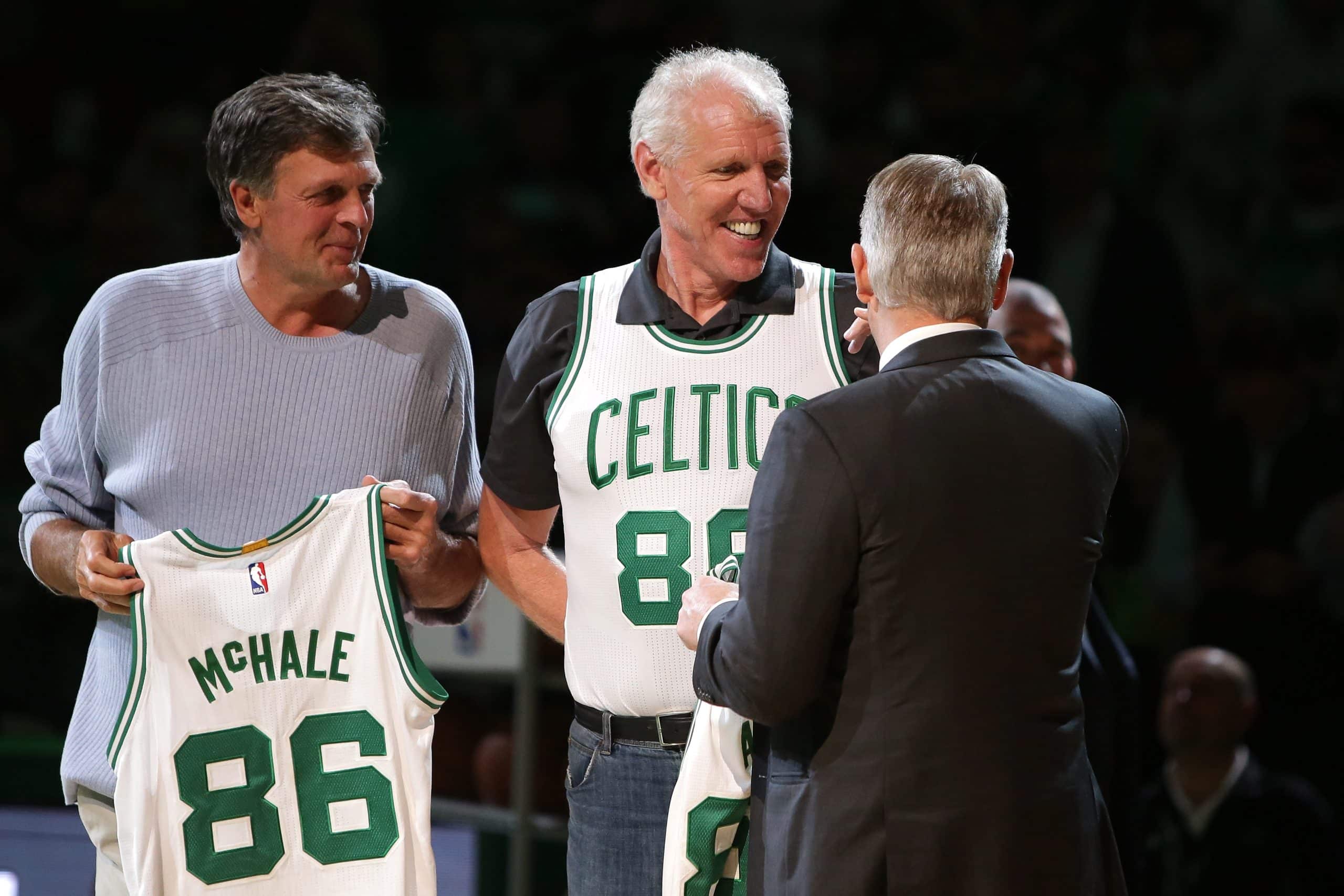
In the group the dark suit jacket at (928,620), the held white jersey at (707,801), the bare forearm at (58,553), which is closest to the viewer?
the dark suit jacket at (928,620)

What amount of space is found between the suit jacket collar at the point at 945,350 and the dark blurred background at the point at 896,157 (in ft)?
8.19

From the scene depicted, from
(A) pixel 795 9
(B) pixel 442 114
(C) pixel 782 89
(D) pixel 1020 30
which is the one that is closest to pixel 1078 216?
(D) pixel 1020 30

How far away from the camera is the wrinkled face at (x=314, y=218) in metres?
2.08

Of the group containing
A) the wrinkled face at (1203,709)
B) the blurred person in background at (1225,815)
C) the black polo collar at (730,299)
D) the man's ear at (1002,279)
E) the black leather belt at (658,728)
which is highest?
the black polo collar at (730,299)

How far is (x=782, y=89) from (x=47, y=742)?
124 inches

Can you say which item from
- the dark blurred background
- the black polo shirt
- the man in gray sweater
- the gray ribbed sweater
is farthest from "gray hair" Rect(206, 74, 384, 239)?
the dark blurred background

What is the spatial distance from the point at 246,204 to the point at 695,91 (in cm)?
66

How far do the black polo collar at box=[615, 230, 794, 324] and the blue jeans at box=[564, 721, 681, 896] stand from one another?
1.89 ft

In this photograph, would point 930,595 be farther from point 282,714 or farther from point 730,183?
point 282,714

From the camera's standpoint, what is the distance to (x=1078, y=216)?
178 inches

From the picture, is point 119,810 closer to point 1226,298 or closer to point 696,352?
point 696,352

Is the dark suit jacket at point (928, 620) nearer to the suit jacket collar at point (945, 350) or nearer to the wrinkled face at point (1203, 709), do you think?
the suit jacket collar at point (945, 350)

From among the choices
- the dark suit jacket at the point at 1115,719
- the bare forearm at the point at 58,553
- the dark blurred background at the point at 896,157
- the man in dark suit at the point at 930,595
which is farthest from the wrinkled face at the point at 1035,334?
the dark blurred background at the point at 896,157

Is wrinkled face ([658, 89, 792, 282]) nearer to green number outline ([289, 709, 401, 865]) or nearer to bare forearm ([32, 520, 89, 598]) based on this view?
green number outline ([289, 709, 401, 865])
